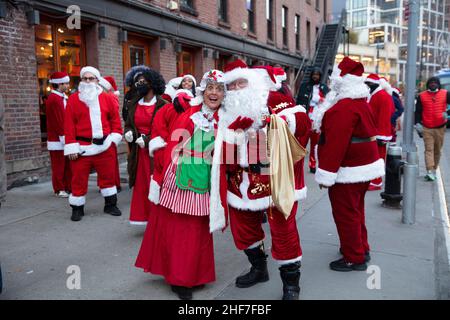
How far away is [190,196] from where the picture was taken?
10.9 ft

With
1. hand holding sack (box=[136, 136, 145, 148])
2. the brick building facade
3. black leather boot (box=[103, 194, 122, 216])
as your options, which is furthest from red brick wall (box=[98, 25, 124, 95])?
hand holding sack (box=[136, 136, 145, 148])

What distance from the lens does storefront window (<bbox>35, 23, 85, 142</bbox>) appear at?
802 cm

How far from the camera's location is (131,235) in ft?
16.6

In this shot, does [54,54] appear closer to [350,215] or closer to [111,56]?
[111,56]

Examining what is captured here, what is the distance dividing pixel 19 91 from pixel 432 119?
779 cm

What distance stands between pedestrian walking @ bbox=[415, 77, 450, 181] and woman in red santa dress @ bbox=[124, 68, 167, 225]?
561 centimetres

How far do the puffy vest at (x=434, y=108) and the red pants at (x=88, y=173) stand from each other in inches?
241

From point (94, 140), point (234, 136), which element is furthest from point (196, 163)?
point (94, 140)

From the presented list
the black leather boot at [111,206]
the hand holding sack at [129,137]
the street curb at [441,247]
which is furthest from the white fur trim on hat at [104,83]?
the street curb at [441,247]

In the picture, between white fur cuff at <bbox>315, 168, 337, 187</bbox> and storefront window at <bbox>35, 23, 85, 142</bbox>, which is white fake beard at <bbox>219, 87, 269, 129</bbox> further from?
storefront window at <bbox>35, 23, 85, 142</bbox>

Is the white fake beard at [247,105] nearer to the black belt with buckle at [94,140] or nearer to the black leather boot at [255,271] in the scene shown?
the black leather boot at [255,271]

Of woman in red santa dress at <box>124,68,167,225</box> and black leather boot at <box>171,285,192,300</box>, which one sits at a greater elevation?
woman in red santa dress at <box>124,68,167,225</box>
